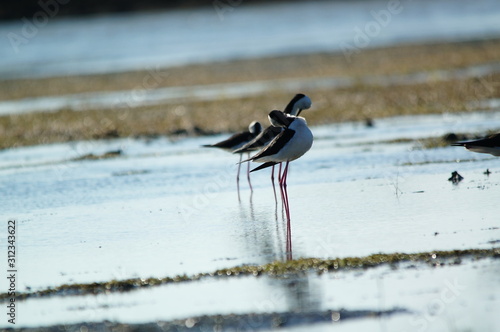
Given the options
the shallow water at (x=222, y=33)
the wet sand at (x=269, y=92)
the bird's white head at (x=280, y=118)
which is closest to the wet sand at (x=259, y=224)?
the wet sand at (x=269, y=92)

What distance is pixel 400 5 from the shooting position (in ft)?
216

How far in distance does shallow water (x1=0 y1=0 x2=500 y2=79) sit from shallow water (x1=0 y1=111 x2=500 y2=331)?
21.4m

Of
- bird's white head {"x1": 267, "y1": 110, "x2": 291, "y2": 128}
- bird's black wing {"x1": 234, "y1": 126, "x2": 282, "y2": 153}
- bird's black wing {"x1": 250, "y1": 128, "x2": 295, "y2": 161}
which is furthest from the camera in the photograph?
bird's black wing {"x1": 234, "y1": 126, "x2": 282, "y2": 153}

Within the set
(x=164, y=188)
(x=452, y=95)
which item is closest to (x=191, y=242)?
(x=164, y=188)

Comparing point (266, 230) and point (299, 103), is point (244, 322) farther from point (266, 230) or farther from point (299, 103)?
point (299, 103)

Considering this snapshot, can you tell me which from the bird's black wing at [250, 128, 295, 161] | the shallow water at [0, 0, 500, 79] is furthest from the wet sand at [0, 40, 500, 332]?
the shallow water at [0, 0, 500, 79]

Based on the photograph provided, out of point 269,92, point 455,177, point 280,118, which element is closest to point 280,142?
point 280,118

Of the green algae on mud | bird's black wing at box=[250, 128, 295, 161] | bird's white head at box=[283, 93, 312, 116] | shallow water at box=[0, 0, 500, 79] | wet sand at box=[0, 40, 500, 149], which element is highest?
shallow water at box=[0, 0, 500, 79]

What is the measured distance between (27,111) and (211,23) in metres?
39.2

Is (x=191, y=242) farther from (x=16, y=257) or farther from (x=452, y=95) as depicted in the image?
(x=452, y=95)

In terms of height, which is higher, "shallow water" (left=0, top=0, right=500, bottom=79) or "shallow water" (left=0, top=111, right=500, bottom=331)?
"shallow water" (left=0, top=0, right=500, bottom=79)

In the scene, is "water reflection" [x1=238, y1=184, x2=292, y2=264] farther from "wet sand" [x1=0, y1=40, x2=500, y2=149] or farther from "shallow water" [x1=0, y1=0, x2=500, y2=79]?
"shallow water" [x1=0, y1=0, x2=500, y2=79]

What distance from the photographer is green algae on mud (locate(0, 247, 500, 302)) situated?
25.9ft

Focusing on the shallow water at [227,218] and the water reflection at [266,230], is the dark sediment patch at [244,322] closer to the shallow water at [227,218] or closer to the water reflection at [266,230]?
the shallow water at [227,218]
